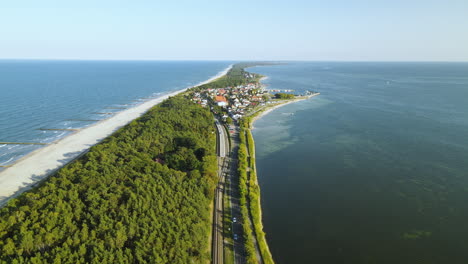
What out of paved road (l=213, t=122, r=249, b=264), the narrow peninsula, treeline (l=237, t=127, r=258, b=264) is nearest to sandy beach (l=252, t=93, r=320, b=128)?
paved road (l=213, t=122, r=249, b=264)

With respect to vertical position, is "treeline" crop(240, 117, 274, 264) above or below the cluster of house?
below

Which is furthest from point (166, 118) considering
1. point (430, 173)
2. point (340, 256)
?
point (430, 173)

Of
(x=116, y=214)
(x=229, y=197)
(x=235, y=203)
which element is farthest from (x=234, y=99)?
(x=116, y=214)

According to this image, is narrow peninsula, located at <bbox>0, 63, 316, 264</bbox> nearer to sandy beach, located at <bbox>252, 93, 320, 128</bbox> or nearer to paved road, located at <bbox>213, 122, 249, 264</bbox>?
paved road, located at <bbox>213, 122, 249, 264</bbox>

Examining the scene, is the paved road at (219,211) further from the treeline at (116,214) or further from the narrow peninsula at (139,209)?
the treeline at (116,214)

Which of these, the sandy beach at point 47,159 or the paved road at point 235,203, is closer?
the paved road at point 235,203

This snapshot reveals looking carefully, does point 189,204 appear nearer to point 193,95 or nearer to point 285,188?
point 285,188

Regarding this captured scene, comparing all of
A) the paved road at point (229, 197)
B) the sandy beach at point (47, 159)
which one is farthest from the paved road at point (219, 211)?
the sandy beach at point (47, 159)

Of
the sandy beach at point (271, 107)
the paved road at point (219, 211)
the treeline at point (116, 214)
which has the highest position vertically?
the sandy beach at point (271, 107)
